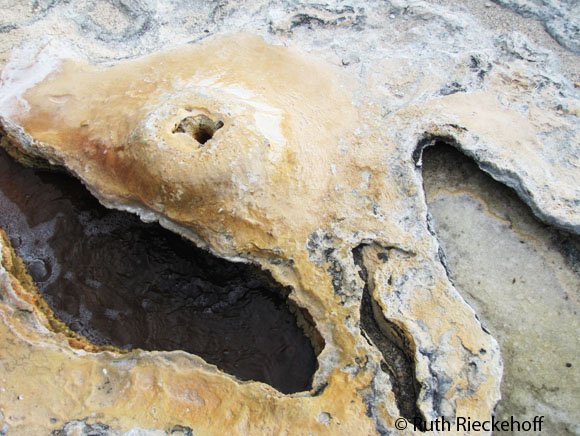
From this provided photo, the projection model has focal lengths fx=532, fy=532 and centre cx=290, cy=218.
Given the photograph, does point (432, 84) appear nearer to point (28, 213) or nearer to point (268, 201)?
point (268, 201)

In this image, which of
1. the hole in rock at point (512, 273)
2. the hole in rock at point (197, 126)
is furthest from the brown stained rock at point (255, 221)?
the hole in rock at point (512, 273)

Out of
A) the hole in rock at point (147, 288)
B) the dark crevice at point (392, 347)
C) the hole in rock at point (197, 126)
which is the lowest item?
→ the hole in rock at point (147, 288)

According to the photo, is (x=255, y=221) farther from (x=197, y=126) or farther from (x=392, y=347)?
(x=392, y=347)

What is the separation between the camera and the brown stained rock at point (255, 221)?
8.32 feet

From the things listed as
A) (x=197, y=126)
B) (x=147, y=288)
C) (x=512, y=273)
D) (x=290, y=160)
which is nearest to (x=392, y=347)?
(x=512, y=273)

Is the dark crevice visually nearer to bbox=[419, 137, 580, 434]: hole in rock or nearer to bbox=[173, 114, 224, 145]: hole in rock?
bbox=[419, 137, 580, 434]: hole in rock

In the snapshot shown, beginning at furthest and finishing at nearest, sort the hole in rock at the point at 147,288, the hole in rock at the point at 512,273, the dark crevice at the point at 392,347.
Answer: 1. the hole in rock at the point at 147,288
2. the hole in rock at the point at 512,273
3. the dark crevice at the point at 392,347

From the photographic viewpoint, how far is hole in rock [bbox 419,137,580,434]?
2.82 metres

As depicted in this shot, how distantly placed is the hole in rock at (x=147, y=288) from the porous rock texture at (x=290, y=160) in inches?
9.9

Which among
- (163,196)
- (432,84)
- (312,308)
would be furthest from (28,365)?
(432,84)

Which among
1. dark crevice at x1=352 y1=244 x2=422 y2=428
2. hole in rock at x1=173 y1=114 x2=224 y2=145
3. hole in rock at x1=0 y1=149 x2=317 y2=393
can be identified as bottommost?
hole in rock at x1=0 y1=149 x2=317 y2=393

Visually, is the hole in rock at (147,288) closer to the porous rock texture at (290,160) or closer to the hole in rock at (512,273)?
the porous rock texture at (290,160)

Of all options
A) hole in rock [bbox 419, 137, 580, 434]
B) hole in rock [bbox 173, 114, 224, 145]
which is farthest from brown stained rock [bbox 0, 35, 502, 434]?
hole in rock [bbox 419, 137, 580, 434]

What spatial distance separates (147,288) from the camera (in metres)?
3.31
